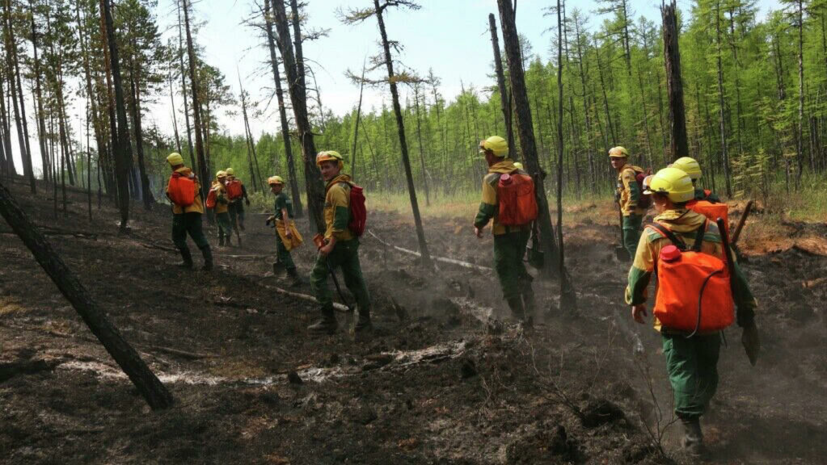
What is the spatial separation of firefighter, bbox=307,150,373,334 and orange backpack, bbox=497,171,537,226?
6.21 feet

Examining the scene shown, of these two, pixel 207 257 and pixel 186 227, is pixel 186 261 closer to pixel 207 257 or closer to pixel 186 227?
pixel 207 257

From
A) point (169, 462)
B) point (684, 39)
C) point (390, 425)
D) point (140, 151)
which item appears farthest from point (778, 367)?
point (684, 39)

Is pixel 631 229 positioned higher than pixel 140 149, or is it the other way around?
pixel 140 149

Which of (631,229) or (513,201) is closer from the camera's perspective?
(513,201)

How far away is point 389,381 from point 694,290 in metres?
2.83

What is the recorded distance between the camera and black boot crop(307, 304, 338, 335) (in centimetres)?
744

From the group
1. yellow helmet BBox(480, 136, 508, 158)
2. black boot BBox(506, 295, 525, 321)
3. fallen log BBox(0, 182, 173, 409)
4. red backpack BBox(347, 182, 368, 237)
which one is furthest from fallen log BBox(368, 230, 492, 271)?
fallen log BBox(0, 182, 173, 409)

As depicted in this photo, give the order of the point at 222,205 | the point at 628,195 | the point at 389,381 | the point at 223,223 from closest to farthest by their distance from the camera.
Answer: the point at 389,381 → the point at 628,195 → the point at 222,205 → the point at 223,223

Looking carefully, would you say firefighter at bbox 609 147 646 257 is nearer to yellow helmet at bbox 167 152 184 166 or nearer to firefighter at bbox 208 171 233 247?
yellow helmet at bbox 167 152 184 166

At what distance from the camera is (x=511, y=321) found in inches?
276

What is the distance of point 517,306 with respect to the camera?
7.02m

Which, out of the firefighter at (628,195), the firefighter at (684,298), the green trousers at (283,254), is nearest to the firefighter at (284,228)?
the green trousers at (283,254)

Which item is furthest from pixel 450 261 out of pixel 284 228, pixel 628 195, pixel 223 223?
pixel 223 223

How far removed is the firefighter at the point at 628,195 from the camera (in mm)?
8836
